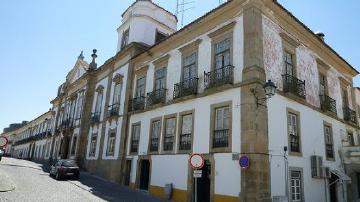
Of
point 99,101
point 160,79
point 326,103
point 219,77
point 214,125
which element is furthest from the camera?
point 99,101

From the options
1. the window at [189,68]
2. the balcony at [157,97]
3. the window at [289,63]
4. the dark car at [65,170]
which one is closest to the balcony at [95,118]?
the dark car at [65,170]

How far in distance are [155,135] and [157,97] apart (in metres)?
2.23

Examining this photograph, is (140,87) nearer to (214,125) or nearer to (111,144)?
(111,144)

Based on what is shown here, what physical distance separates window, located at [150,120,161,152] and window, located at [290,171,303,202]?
7.32m

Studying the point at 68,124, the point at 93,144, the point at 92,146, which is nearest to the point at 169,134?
the point at 93,144

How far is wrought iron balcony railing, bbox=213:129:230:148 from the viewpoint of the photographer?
1298cm

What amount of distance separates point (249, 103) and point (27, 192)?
10239mm

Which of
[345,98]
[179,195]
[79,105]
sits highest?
[79,105]

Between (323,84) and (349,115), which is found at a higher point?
(323,84)

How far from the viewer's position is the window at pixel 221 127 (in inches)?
514

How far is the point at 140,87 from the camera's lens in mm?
20609

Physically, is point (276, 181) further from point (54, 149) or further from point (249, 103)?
Answer: point (54, 149)

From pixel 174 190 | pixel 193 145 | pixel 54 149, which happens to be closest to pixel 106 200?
pixel 174 190

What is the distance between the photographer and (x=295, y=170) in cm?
1338
